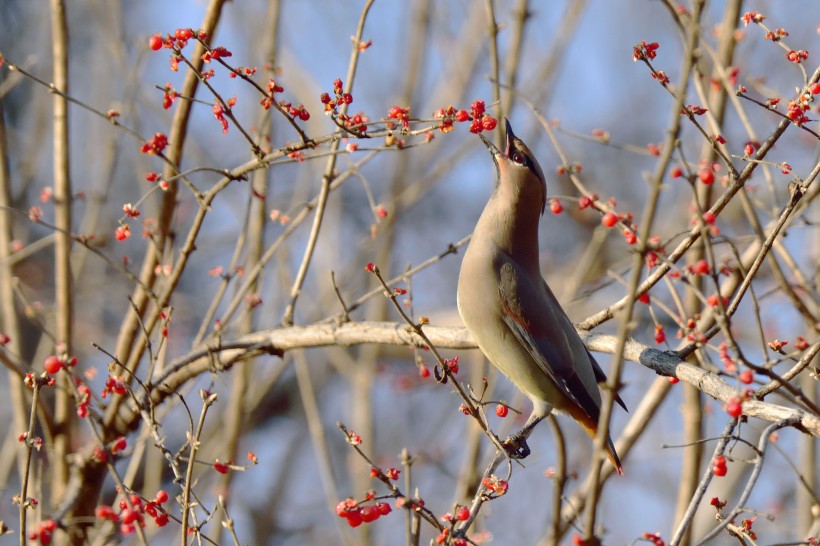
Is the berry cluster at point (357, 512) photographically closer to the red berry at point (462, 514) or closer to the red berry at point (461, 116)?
the red berry at point (462, 514)

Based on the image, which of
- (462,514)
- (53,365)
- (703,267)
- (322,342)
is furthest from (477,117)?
(53,365)

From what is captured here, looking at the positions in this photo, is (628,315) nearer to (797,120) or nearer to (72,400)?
(797,120)

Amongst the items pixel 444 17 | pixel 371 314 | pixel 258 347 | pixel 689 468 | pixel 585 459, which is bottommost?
pixel 689 468

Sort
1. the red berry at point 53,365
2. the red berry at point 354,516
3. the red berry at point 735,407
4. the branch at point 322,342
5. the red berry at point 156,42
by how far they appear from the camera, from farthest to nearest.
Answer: the branch at point 322,342 < the red berry at point 156,42 < the red berry at point 53,365 < the red berry at point 354,516 < the red berry at point 735,407

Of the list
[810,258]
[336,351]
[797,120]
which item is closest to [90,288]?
[336,351]

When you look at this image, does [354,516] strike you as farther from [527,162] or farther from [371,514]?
[527,162]

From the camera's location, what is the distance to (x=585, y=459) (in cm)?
654

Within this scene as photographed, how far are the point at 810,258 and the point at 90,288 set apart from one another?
5.12m

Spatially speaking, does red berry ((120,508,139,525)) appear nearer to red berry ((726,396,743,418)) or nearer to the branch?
the branch

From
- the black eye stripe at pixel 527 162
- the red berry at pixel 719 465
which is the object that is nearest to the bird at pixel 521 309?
the black eye stripe at pixel 527 162

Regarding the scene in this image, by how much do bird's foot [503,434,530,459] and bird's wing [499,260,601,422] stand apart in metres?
0.23

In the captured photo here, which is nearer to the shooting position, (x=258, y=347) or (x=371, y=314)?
(x=258, y=347)

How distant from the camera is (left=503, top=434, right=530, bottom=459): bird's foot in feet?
10.5

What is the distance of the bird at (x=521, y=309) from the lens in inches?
134
